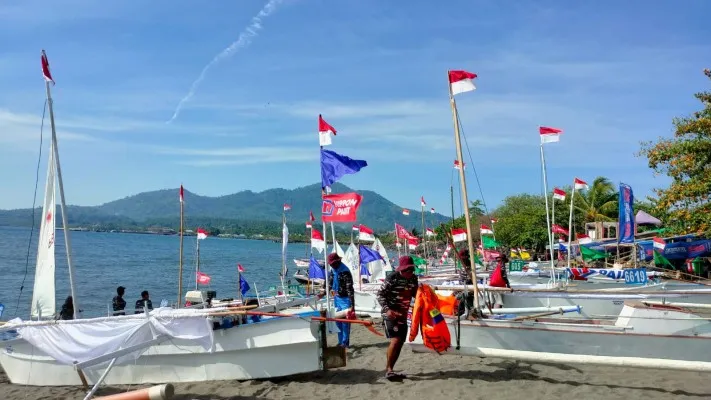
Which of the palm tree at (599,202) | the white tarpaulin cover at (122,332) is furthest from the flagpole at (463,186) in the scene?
the palm tree at (599,202)

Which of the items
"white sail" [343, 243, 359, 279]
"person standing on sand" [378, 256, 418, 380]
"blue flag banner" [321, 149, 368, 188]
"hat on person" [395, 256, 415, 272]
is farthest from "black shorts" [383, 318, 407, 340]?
"white sail" [343, 243, 359, 279]

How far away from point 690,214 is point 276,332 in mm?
21596

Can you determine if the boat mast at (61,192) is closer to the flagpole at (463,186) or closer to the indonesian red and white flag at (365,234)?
the flagpole at (463,186)

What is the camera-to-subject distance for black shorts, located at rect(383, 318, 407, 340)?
8.60 m

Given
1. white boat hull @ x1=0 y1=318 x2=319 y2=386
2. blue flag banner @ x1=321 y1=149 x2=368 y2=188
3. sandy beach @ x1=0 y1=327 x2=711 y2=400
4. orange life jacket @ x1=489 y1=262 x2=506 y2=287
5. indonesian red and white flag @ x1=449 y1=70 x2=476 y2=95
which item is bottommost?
sandy beach @ x1=0 y1=327 x2=711 y2=400

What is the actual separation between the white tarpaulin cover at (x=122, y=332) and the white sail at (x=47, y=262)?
1.14m

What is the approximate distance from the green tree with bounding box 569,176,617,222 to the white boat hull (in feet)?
156

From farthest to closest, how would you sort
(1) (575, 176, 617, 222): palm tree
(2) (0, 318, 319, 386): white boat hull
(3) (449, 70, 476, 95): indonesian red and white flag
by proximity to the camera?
(1) (575, 176, 617, 222): palm tree → (3) (449, 70, 476, 95): indonesian red and white flag → (2) (0, 318, 319, 386): white boat hull

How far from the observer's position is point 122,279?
165ft

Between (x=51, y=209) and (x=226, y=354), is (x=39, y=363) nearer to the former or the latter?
(x=51, y=209)

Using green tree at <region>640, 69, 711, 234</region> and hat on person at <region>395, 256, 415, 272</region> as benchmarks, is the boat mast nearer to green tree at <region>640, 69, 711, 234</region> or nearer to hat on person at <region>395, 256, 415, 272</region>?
hat on person at <region>395, 256, 415, 272</region>

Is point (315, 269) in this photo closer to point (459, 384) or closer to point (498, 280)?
point (498, 280)

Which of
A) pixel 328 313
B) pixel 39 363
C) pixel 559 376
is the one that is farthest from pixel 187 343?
pixel 559 376

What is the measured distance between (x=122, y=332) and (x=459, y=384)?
18.1 feet
